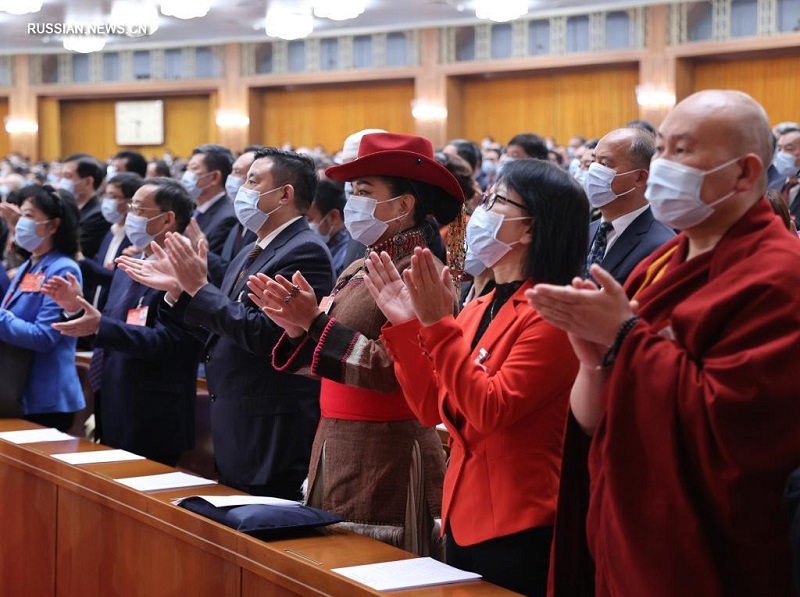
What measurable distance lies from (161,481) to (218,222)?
2838 millimetres

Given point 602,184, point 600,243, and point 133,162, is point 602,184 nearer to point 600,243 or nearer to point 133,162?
point 600,243

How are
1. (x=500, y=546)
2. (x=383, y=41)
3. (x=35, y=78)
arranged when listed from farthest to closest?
(x=35, y=78) → (x=383, y=41) → (x=500, y=546)

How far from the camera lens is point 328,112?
18047mm

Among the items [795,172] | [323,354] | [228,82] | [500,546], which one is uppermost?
[228,82]

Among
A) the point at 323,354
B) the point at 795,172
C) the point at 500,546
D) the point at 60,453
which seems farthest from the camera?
the point at 795,172

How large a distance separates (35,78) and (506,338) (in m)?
19.5

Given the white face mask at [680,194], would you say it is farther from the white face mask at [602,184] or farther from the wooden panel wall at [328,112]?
the wooden panel wall at [328,112]

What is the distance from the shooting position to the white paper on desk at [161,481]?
2910 mm

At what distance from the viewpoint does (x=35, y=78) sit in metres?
20.0

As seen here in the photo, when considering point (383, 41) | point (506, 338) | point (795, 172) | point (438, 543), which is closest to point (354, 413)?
point (438, 543)

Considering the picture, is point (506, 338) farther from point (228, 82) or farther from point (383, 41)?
point (228, 82)

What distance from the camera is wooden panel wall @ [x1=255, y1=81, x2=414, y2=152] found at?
17391 millimetres

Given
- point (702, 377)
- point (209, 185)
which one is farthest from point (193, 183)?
point (702, 377)

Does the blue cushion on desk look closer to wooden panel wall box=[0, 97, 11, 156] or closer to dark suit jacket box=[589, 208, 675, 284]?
dark suit jacket box=[589, 208, 675, 284]
